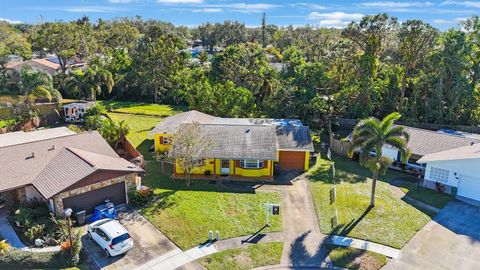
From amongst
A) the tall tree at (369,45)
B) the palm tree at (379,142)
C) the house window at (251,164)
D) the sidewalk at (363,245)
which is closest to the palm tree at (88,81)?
the house window at (251,164)

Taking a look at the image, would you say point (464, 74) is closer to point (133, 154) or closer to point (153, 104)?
point (133, 154)

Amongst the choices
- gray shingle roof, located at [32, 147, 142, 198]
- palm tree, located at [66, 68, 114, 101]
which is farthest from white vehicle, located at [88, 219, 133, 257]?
palm tree, located at [66, 68, 114, 101]

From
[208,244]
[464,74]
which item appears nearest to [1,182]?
[208,244]

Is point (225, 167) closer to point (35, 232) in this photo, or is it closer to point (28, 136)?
point (35, 232)

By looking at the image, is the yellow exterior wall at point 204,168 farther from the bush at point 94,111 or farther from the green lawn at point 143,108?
the green lawn at point 143,108

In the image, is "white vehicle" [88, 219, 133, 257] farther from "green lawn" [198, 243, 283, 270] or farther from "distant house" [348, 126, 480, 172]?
"distant house" [348, 126, 480, 172]
